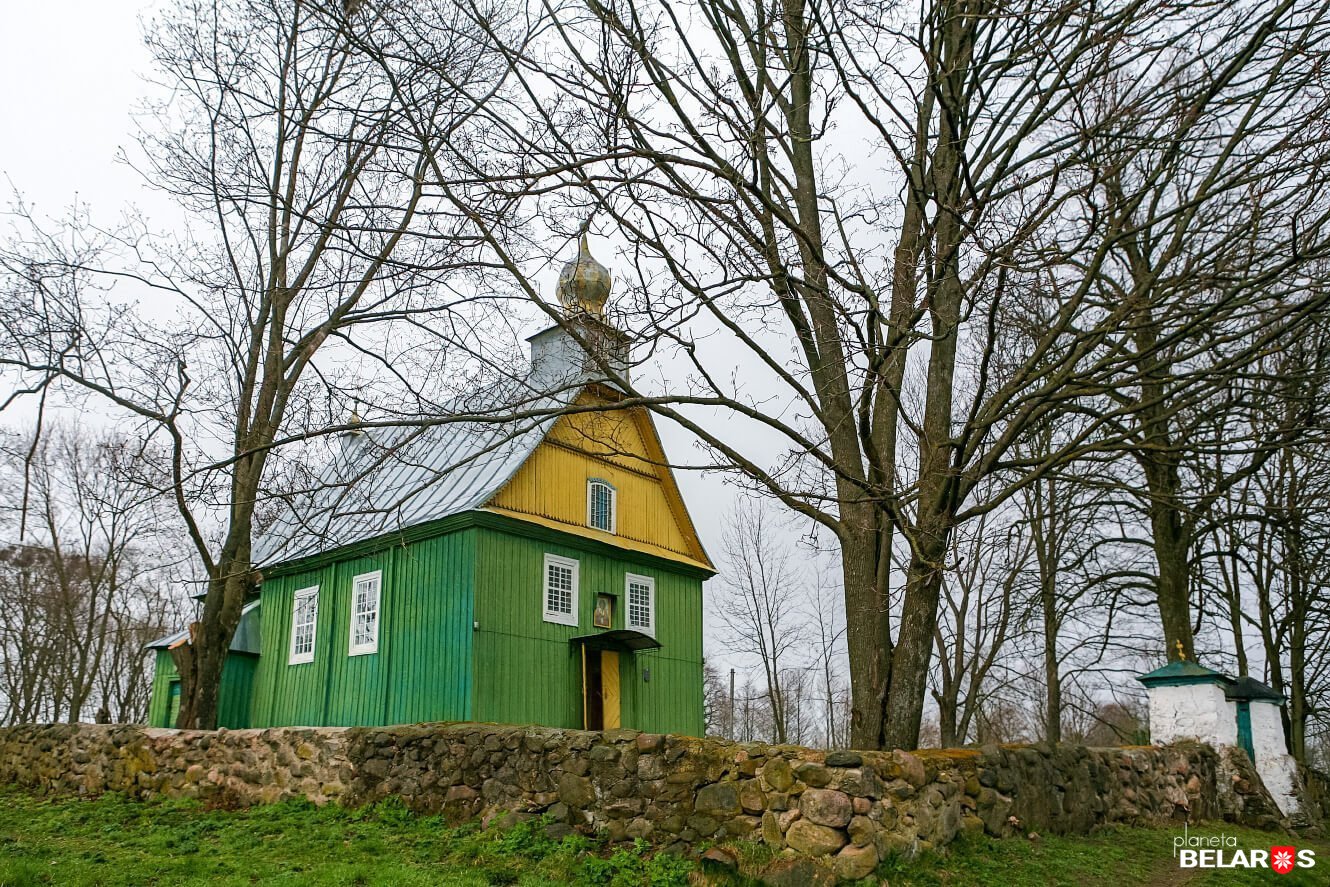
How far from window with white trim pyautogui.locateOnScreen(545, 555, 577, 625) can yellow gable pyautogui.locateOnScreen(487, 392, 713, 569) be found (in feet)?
2.06

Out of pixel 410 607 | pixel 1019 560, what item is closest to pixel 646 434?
pixel 410 607

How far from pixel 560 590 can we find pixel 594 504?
191 cm

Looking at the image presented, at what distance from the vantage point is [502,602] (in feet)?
53.7

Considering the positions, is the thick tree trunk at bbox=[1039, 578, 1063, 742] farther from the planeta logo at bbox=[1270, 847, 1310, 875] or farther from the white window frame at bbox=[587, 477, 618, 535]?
the planeta logo at bbox=[1270, 847, 1310, 875]

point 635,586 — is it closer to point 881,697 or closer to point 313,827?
point 313,827

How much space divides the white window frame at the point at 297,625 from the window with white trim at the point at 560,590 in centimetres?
488

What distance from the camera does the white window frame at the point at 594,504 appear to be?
18.5 metres

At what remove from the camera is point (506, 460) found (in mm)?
17328

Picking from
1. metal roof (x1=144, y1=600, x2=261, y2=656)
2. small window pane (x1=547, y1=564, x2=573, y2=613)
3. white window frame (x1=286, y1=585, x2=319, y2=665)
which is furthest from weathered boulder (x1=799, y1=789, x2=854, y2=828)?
metal roof (x1=144, y1=600, x2=261, y2=656)

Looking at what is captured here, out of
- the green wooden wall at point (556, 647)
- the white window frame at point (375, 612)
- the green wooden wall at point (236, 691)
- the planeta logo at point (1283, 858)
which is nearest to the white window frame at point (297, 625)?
the white window frame at point (375, 612)

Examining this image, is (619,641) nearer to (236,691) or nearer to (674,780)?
(236,691)

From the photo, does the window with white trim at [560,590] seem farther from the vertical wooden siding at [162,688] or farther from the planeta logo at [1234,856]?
the planeta logo at [1234,856]

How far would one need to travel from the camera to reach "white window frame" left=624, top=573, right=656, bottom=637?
18.9 metres

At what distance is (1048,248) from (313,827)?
28.8ft
